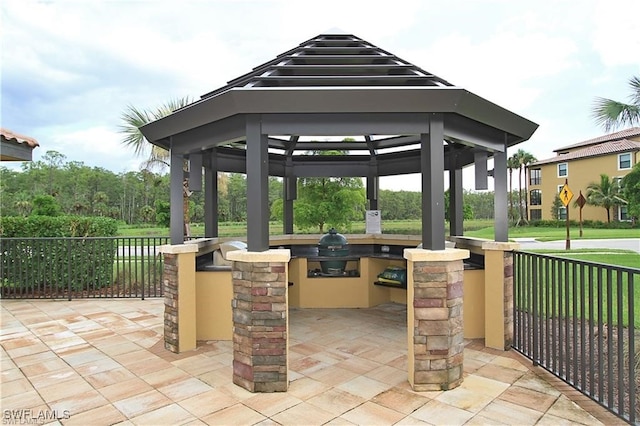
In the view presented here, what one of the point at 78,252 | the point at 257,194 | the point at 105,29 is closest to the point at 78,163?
the point at 105,29

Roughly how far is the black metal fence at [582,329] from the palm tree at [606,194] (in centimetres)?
Result: 2702

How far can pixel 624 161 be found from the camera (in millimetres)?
25766

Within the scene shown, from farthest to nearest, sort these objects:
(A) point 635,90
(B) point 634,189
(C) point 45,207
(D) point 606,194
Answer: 1. (D) point 606,194
2. (B) point 634,189
3. (A) point 635,90
4. (C) point 45,207

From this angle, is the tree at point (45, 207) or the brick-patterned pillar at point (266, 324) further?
the tree at point (45, 207)

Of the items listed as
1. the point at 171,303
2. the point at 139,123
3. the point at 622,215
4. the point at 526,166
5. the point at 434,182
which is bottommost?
the point at 171,303

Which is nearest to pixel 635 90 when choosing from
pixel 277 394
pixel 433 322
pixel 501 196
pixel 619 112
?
pixel 619 112

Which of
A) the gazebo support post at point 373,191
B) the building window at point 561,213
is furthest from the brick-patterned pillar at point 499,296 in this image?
the building window at point 561,213

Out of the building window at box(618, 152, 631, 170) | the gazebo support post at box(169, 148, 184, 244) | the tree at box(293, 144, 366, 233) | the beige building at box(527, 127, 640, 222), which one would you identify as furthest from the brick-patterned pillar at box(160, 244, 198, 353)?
the building window at box(618, 152, 631, 170)

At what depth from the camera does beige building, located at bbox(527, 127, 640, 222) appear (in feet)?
85.4

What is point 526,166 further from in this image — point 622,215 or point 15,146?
point 15,146

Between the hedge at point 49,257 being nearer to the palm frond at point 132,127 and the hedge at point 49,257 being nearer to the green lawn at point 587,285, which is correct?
the palm frond at point 132,127

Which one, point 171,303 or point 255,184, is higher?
point 255,184

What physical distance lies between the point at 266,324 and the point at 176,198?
2168 mm

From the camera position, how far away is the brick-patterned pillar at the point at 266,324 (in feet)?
10.2
